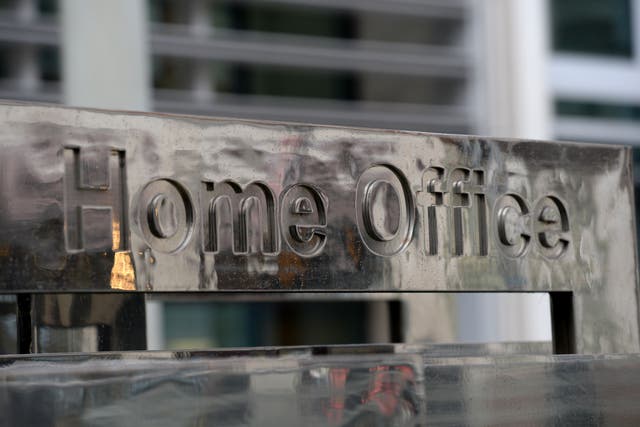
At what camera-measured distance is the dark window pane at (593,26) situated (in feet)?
51.5

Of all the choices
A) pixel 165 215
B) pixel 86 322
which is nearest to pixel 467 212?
pixel 165 215

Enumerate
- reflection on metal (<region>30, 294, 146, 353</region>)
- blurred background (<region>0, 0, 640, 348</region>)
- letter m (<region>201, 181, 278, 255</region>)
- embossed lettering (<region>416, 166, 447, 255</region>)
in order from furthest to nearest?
1. blurred background (<region>0, 0, 640, 348</region>)
2. reflection on metal (<region>30, 294, 146, 353</region>)
3. embossed lettering (<region>416, 166, 447, 255</region>)
4. letter m (<region>201, 181, 278, 255</region>)

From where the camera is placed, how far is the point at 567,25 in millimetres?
15727

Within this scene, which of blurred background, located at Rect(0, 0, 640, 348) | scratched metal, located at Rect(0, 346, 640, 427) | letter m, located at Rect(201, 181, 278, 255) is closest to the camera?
scratched metal, located at Rect(0, 346, 640, 427)

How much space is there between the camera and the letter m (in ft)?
3.70

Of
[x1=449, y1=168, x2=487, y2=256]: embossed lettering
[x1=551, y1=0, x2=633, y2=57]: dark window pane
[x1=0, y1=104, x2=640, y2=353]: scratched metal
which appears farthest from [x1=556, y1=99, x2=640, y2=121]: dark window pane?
[x1=449, y1=168, x2=487, y2=256]: embossed lettering

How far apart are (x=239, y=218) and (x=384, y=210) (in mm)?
173

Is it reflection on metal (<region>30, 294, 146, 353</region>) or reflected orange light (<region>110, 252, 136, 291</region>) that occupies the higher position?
reflected orange light (<region>110, 252, 136, 291</region>)

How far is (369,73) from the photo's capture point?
50.2 feet

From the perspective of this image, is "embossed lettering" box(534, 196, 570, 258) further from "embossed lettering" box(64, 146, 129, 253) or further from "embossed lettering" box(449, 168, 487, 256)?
"embossed lettering" box(64, 146, 129, 253)

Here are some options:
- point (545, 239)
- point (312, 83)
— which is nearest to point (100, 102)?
point (545, 239)

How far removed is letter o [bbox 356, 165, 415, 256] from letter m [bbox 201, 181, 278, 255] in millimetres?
107

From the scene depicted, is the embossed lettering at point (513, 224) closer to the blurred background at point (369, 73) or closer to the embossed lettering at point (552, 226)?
the embossed lettering at point (552, 226)

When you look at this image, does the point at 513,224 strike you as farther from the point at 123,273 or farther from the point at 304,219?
the point at 123,273
